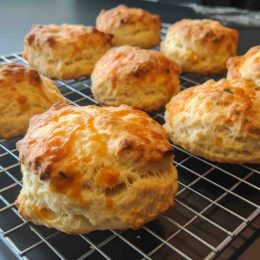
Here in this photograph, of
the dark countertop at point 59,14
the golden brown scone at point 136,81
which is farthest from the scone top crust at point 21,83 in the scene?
the dark countertop at point 59,14

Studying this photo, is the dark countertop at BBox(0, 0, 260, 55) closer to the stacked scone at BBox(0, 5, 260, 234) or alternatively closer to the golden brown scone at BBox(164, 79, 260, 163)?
the stacked scone at BBox(0, 5, 260, 234)

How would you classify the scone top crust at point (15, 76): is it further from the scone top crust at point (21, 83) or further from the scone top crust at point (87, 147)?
the scone top crust at point (87, 147)

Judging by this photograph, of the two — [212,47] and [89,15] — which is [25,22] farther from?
[212,47]

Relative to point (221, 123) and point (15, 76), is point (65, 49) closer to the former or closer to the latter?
point (15, 76)

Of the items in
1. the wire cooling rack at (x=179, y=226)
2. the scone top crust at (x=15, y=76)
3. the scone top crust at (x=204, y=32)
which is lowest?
the wire cooling rack at (x=179, y=226)

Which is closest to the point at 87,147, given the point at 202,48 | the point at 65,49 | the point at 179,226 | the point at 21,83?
the point at 179,226

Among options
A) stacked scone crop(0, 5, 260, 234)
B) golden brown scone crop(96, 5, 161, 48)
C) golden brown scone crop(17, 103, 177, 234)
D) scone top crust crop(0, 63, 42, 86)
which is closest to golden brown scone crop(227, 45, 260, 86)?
stacked scone crop(0, 5, 260, 234)

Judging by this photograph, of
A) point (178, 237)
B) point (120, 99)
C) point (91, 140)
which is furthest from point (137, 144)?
point (120, 99)
